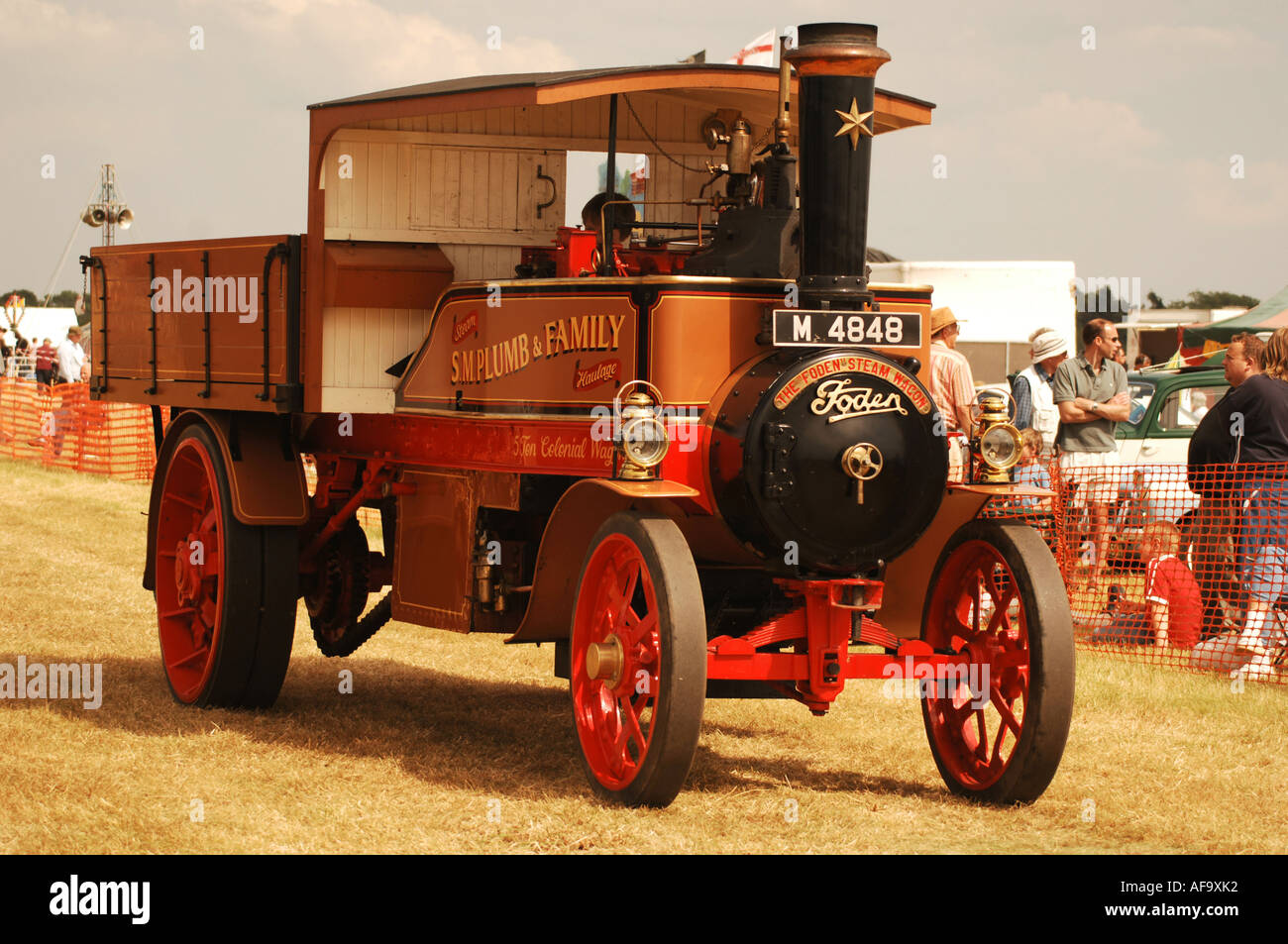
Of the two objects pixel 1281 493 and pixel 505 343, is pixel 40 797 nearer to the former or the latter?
pixel 505 343

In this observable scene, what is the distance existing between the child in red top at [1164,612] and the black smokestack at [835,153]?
4.56 m

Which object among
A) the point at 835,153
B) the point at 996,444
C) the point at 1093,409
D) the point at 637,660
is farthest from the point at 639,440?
the point at 1093,409

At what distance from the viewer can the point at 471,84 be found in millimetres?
6613

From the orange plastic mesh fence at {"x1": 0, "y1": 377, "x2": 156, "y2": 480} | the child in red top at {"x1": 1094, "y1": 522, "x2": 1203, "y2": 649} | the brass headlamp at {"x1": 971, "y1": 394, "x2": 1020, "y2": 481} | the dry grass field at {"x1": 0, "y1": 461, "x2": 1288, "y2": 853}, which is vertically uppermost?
the brass headlamp at {"x1": 971, "y1": 394, "x2": 1020, "y2": 481}

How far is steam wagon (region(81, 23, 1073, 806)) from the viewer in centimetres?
561

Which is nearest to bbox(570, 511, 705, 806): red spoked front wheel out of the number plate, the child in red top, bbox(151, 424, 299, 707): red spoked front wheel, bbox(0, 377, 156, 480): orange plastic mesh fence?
the number plate

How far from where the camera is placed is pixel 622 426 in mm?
5508

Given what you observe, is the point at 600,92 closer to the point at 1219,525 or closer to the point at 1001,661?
the point at 1001,661

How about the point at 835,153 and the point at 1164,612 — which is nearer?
A: the point at 835,153

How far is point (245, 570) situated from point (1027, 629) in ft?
11.3

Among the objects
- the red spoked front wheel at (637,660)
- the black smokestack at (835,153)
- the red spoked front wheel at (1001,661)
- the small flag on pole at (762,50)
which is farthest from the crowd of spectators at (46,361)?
the black smokestack at (835,153)

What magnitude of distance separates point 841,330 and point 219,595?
3.20 metres

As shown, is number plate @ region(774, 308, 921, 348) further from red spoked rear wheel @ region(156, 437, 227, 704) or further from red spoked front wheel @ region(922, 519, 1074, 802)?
red spoked rear wheel @ region(156, 437, 227, 704)

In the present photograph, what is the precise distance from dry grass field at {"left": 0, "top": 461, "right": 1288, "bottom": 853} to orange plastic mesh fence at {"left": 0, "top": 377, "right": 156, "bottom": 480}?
11.7 m
